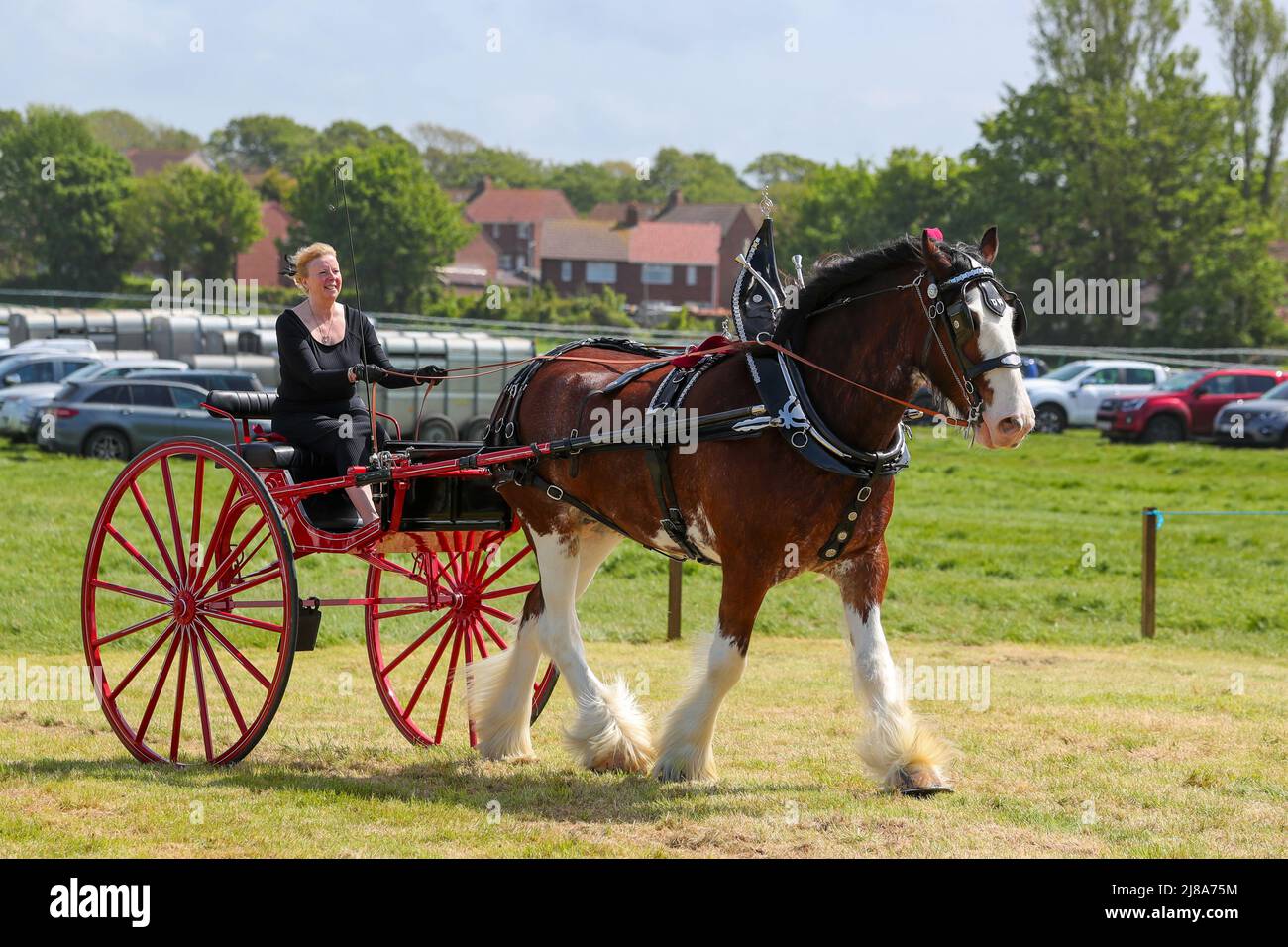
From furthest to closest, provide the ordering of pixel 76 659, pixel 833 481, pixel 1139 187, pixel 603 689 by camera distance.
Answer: pixel 1139 187, pixel 76 659, pixel 603 689, pixel 833 481

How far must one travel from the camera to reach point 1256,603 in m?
14.3

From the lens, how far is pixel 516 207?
355 feet

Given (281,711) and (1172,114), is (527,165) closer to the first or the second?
(1172,114)

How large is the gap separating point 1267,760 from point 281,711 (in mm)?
5502

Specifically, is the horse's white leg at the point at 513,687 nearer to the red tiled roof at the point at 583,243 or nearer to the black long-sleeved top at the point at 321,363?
the black long-sleeved top at the point at 321,363

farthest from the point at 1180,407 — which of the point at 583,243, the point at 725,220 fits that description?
the point at 725,220

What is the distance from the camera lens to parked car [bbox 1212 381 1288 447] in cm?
2922

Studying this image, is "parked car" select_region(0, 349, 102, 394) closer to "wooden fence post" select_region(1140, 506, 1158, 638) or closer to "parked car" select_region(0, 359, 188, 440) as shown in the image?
"parked car" select_region(0, 359, 188, 440)

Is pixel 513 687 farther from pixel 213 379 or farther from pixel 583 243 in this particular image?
pixel 583 243

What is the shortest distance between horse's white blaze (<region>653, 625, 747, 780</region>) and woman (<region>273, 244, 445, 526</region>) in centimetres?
196

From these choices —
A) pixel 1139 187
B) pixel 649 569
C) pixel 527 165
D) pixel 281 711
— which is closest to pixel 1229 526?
pixel 649 569

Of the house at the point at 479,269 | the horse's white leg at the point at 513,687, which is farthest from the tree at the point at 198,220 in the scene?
the horse's white leg at the point at 513,687

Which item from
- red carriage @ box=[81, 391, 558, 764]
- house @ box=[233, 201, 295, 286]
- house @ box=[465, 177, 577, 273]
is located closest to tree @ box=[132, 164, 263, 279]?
house @ box=[233, 201, 295, 286]

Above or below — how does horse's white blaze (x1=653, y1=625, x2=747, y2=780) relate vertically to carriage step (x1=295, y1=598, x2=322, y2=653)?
below
